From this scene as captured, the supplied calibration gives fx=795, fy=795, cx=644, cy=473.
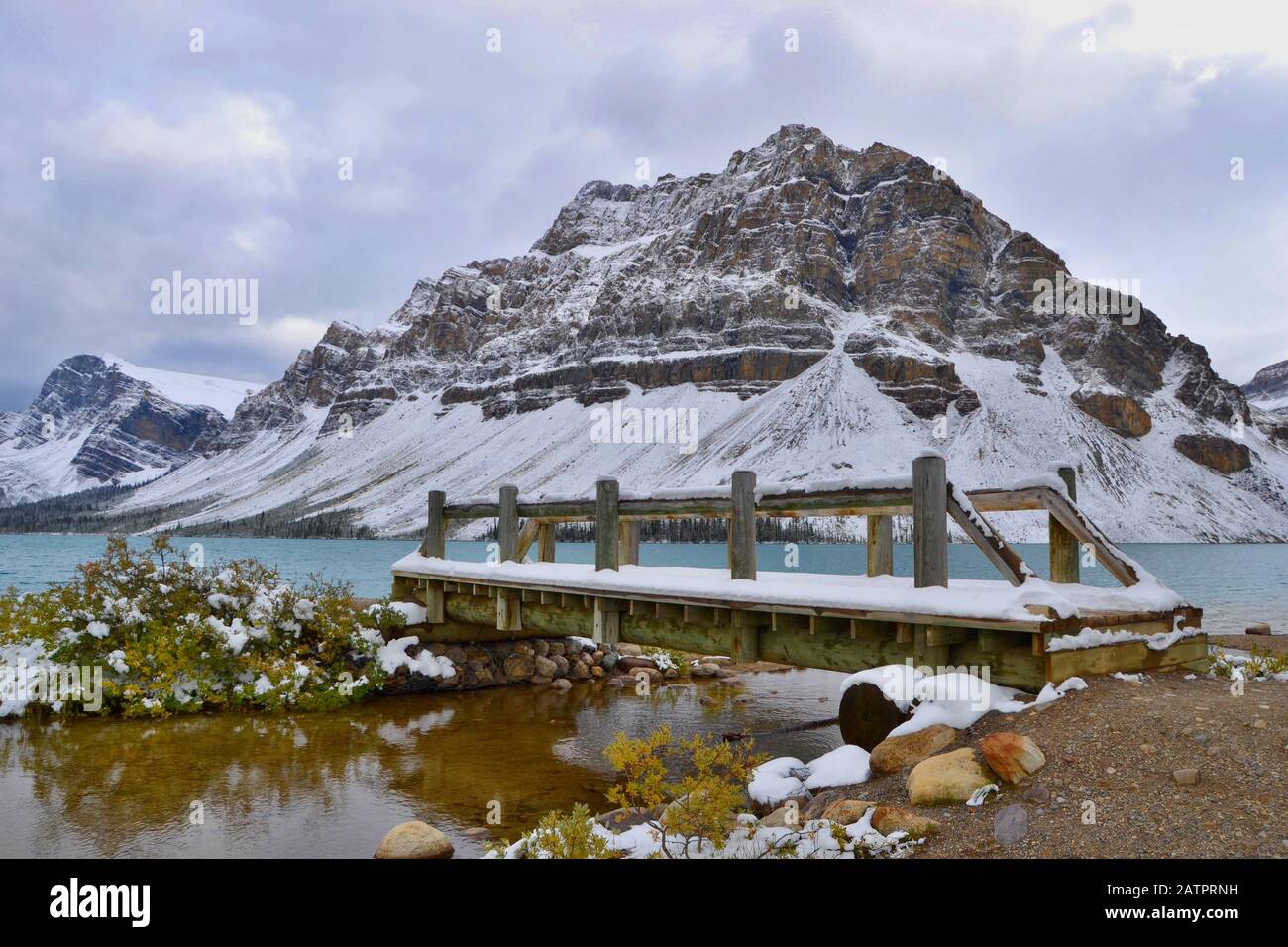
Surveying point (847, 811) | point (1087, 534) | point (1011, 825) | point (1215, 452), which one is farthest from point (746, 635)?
point (1215, 452)

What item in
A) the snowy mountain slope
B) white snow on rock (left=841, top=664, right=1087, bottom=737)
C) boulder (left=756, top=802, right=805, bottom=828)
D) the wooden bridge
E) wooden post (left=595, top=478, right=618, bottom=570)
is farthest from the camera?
the snowy mountain slope

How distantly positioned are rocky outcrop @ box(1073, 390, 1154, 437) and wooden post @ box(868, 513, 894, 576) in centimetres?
20091

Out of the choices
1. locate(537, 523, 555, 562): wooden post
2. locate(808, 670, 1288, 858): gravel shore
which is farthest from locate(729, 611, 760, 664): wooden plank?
locate(537, 523, 555, 562): wooden post

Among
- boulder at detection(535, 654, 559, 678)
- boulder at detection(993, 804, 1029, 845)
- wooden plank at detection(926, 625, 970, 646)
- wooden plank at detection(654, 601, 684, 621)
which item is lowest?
boulder at detection(535, 654, 559, 678)

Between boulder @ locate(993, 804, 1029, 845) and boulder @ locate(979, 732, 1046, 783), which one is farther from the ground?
boulder @ locate(979, 732, 1046, 783)

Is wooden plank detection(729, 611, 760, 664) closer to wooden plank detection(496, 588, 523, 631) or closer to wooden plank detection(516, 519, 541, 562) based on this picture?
wooden plank detection(496, 588, 523, 631)

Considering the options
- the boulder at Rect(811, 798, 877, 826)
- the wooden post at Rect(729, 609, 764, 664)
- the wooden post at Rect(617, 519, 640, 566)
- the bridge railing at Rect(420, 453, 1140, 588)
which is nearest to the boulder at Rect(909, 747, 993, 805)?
the boulder at Rect(811, 798, 877, 826)

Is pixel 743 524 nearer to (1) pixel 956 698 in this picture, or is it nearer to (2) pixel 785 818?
(1) pixel 956 698

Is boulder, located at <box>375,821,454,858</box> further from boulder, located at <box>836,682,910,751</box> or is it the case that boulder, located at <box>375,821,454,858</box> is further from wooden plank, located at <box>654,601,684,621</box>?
boulder, located at <box>836,682,910,751</box>

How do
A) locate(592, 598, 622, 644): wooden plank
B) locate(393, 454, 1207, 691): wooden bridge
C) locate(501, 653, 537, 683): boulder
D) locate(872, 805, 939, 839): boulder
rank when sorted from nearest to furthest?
1. locate(872, 805, 939, 839): boulder
2. locate(393, 454, 1207, 691): wooden bridge
3. locate(592, 598, 622, 644): wooden plank
4. locate(501, 653, 537, 683): boulder

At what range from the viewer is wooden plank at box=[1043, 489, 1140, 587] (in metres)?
8.39

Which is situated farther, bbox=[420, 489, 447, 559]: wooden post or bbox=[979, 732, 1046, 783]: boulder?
bbox=[420, 489, 447, 559]: wooden post

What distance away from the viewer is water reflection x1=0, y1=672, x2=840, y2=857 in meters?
9.08
